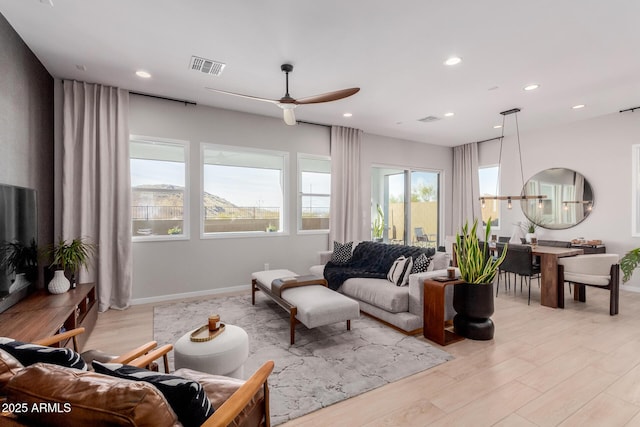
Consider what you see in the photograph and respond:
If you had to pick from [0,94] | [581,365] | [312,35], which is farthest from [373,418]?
[0,94]

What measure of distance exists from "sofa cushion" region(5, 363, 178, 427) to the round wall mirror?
6.25 m

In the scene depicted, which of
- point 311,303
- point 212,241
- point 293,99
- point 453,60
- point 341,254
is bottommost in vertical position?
point 311,303

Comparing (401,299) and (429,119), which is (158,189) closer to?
(401,299)

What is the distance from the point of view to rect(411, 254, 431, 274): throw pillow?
352 cm

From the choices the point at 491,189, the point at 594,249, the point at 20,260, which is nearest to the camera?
the point at 20,260

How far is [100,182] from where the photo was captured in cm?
390

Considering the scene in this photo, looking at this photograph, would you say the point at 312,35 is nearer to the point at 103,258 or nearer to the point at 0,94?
the point at 0,94

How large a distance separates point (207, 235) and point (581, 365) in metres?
4.55

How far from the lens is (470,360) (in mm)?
2639

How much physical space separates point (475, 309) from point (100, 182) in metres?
4.58

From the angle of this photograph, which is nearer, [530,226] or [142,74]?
[142,74]

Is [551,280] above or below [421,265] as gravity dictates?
below

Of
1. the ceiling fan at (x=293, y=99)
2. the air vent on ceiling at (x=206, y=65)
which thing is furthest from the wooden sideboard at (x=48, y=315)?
the air vent on ceiling at (x=206, y=65)

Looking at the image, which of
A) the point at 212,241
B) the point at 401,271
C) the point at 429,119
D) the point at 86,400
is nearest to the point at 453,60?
the point at 429,119
